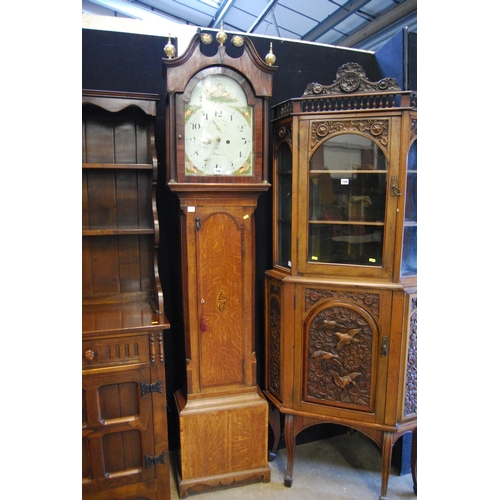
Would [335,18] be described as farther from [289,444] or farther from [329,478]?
[329,478]

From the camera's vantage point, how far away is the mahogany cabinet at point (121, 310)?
1.73 meters

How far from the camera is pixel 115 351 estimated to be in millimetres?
1729

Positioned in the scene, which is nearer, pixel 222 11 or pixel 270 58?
pixel 270 58

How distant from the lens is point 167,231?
2.20 m

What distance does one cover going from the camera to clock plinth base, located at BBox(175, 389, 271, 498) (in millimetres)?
1946

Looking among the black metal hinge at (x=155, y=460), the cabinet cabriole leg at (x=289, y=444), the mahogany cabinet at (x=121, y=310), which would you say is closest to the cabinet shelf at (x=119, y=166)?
the mahogany cabinet at (x=121, y=310)

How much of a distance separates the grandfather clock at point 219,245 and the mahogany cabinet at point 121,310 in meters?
0.16

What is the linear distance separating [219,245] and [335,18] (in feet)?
6.46

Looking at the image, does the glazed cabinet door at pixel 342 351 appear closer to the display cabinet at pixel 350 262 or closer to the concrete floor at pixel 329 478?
the display cabinet at pixel 350 262

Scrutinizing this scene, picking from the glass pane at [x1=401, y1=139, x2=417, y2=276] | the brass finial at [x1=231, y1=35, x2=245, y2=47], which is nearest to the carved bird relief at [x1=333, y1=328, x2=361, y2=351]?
the glass pane at [x1=401, y1=139, x2=417, y2=276]

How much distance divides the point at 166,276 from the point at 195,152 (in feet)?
2.56

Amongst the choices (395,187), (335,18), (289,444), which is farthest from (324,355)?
(335,18)

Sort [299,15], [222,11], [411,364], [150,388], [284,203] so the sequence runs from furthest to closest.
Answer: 1. [222,11]
2. [299,15]
3. [284,203]
4. [411,364]
5. [150,388]

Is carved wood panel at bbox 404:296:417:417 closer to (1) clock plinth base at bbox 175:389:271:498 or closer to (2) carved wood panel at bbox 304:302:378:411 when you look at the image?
(2) carved wood panel at bbox 304:302:378:411
